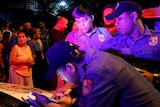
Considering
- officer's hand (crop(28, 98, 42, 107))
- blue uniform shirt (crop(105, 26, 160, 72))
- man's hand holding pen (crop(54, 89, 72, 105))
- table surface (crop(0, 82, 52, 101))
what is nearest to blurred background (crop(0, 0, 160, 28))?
blue uniform shirt (crop(105, 26, 160, 72))

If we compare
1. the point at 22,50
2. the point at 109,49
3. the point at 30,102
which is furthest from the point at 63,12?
the point at 30,102

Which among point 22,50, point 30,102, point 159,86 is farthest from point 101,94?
point 22,50

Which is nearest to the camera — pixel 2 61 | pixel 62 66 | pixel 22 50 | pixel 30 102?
pixel 62 66

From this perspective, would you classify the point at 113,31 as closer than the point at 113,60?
No

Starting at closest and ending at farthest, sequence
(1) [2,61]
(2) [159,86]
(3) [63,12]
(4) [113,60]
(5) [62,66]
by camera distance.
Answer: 1. (4) [113,60]
2. (5) [62,66]
3. (2) [159,86]
4. (1) [2,61]
5. (3) [63,12]

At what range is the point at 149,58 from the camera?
13.7ft

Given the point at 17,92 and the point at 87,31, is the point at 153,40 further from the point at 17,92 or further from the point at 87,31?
the point at 17,92

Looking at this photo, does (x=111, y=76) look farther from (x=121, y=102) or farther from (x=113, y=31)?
(x=113, y=31)

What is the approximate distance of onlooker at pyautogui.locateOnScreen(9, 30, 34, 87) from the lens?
634 centimetres

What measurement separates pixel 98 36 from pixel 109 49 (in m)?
0.93

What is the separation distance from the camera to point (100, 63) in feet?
7.63

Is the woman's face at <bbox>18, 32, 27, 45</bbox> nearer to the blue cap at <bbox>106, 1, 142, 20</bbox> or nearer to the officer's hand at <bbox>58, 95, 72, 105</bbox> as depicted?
the blue cap at <bbox>106, 1, 142, 20</bbox>

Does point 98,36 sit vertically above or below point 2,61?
above

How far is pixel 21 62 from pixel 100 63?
13.9 feet
